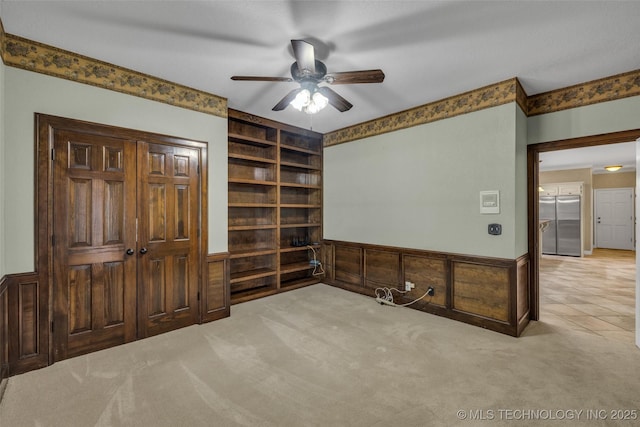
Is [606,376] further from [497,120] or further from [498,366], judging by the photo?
[497,120]

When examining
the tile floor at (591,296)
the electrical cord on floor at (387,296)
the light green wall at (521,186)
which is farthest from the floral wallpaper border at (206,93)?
the tile floor at (591,296)

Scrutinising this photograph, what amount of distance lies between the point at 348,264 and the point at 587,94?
142 inches

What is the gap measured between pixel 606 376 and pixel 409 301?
1.91 metres

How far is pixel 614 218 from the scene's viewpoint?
8664mm

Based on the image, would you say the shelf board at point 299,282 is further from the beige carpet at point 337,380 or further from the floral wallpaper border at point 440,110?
the floral wallpaper border at point 440,110

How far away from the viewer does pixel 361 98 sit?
3473mm

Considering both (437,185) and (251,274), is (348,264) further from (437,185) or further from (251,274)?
(437,185)

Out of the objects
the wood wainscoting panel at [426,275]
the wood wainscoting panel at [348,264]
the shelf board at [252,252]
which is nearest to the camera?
the wood wainscoting panel at [426,275]

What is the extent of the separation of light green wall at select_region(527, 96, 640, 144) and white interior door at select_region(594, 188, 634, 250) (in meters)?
8.26

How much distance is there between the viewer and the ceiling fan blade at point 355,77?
217 centimetres

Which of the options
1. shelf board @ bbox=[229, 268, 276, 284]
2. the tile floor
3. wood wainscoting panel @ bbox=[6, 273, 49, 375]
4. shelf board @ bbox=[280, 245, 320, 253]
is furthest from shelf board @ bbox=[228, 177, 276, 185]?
the tile floor

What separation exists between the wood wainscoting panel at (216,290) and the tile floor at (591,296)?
3.90 m

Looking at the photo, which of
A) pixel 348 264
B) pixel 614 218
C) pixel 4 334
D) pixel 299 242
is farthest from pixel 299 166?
pixel 614 218

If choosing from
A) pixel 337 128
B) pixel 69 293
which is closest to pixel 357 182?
pixel 337 128
